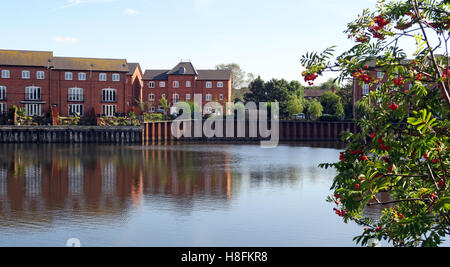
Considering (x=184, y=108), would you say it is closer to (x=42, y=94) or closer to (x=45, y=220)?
(x=42, y=94)

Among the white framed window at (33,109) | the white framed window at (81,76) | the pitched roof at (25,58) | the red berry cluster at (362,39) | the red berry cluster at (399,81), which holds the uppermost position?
the pitched roof at (25,58)

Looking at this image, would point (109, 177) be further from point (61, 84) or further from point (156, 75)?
point (156, 75)

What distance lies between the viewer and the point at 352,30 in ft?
25.9

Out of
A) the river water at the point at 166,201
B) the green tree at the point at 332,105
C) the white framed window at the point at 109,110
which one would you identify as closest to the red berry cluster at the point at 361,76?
the river water at the point at 166,201

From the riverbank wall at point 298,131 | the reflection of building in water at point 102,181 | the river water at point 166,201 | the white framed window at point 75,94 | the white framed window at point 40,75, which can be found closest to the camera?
Result: the river water at point 166,201

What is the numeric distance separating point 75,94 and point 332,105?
3912 cm

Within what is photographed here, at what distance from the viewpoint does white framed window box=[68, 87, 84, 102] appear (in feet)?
225

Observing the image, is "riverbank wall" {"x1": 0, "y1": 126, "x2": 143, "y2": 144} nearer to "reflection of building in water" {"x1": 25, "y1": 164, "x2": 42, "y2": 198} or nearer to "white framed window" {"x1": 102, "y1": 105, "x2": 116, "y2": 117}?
"white framed window" {"x1": 102, "y1": 105, "x2": 116, "y2": 117}

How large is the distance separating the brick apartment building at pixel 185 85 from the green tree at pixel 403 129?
252 feet

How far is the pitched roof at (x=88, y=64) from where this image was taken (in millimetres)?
68875

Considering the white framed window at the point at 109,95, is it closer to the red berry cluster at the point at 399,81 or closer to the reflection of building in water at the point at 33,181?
the reflection of building in water at the point at 33,181

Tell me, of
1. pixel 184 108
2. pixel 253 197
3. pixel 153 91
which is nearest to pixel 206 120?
pixel 184 108

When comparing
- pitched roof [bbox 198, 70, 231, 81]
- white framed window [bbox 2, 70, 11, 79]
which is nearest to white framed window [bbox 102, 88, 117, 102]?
white framed window [bbox 2, 70, 11, 79]
